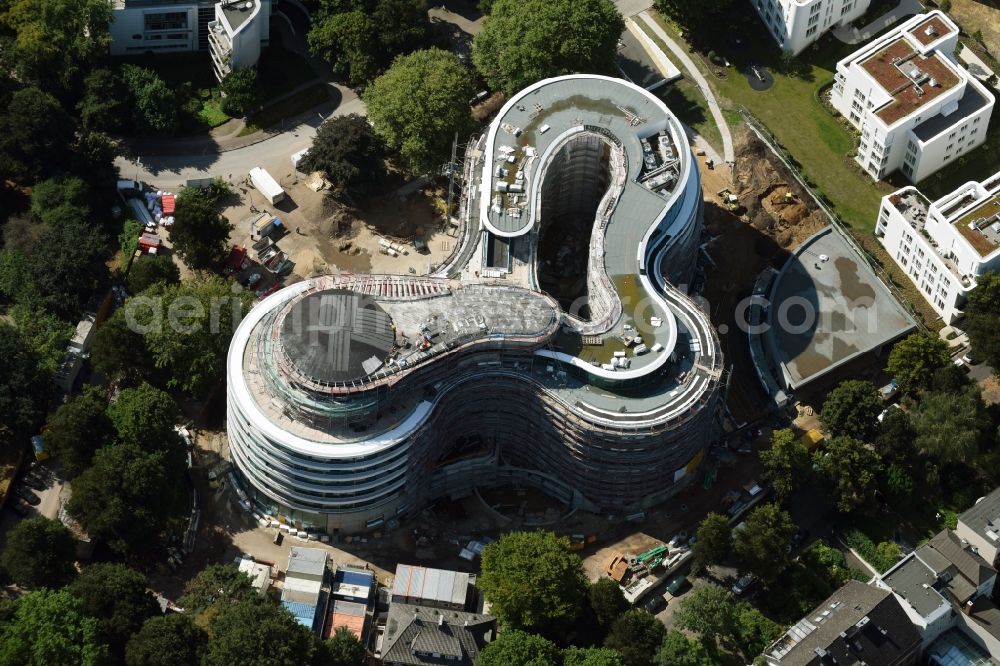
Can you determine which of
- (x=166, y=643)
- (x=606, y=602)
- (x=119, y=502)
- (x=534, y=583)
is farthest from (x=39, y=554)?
(x=606, y=602)

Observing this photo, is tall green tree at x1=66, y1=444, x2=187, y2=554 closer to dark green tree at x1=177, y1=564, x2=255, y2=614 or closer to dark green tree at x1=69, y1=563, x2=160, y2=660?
dark green tree at x1=69, y1=563, x2=160, y2=660

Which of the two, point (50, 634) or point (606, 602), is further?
point (606, 602)

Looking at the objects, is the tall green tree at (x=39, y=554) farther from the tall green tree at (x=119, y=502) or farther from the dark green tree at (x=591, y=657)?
the dark green tree at (x=591, y=657)

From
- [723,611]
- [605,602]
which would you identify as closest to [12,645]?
[605,602]

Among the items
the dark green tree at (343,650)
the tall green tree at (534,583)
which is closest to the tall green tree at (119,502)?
the dark green tree at (343,650)

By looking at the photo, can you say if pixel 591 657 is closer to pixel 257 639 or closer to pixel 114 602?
pixel 257 639

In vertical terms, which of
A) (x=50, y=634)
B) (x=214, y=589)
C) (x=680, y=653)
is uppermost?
(x=214, y=589)
